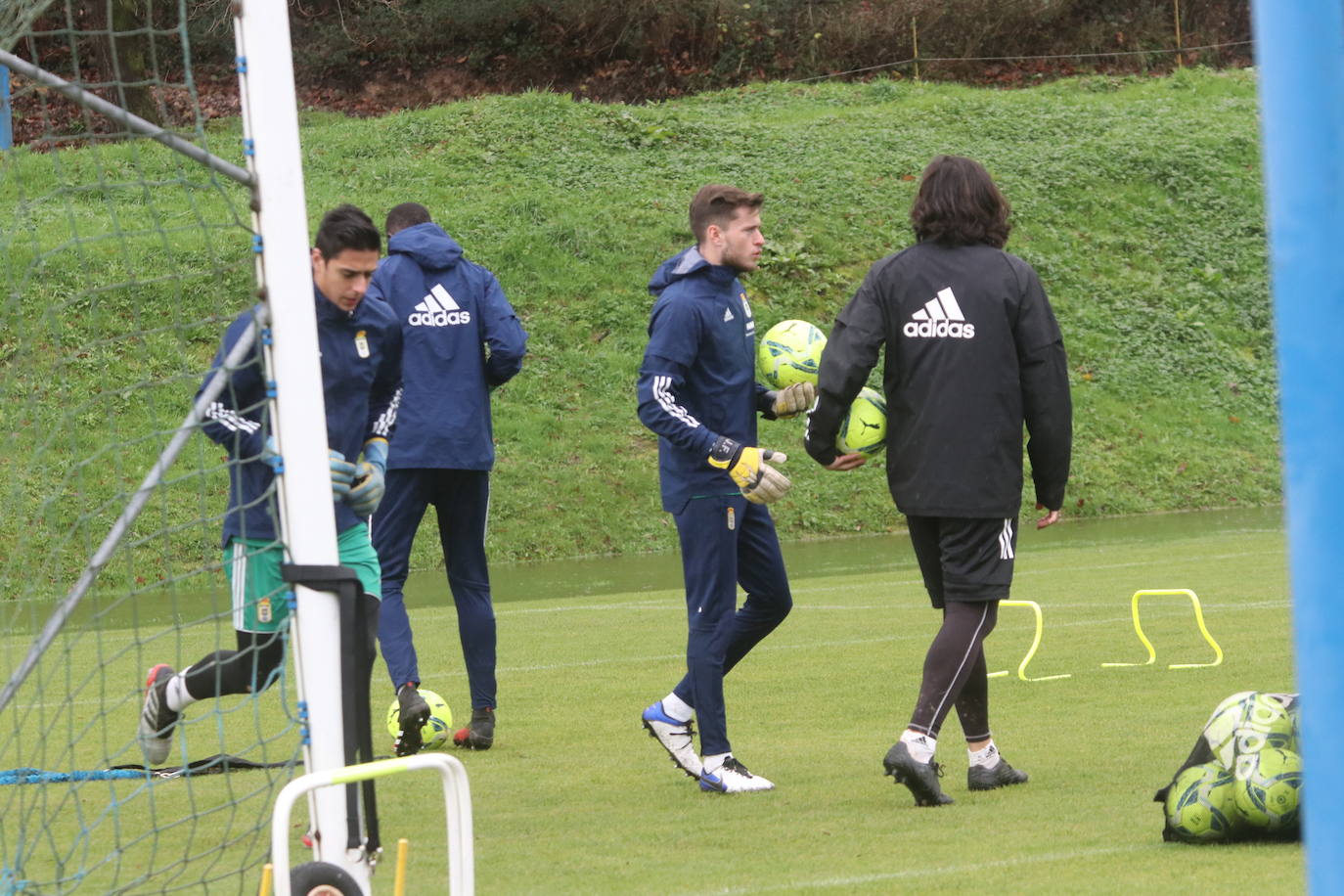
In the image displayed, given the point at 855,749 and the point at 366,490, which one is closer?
the point at 366,490

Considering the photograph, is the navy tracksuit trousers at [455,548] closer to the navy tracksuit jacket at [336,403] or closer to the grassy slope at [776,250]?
the navy tracksuit jacket at [336,403]

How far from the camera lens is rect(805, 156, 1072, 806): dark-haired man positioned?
6.11 metres

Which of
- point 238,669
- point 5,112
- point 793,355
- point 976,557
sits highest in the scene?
point 5,112

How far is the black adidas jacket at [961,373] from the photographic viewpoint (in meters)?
6.12

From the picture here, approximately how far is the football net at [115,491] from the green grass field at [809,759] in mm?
69

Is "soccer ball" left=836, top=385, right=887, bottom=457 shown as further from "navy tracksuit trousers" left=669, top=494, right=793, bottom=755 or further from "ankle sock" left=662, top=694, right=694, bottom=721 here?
"ankle sock" left=662, top=694, right=694, bottom=721

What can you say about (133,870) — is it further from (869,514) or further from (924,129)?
(924,129)

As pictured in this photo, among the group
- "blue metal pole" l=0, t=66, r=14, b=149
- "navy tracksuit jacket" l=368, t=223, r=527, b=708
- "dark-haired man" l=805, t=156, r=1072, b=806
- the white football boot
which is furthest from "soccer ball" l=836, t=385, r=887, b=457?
"blue metal pole" l=0, t=66, r=14, b=149

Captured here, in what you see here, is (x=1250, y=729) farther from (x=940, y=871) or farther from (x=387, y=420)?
(x=387, y=420)

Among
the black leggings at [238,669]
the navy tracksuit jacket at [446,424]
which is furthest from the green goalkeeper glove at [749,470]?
the navy tracksuit jacket at [446,424]

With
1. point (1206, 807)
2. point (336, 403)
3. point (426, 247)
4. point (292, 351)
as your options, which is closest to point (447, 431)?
point (426, 247)

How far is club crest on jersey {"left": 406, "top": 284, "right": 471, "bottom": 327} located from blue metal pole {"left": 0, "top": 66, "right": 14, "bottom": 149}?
179 cm

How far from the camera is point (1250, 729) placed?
16.6ft

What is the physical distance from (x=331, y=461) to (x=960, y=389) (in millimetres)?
2079
